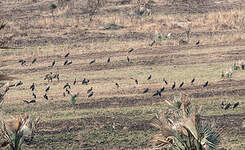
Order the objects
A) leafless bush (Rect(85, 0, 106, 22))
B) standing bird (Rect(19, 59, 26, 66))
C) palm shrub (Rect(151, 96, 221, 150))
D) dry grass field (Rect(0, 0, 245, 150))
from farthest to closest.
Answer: leafless bush (Rect(85, 0, 106, 22)) → standing bird (Rect(19, 59, 26, 66)) → dry grass field (Rect(0, 0, 245, 150)) → palm shrub (Rect(151, 96, 221, 150))

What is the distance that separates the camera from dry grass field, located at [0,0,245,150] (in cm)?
1978

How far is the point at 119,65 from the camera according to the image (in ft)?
107

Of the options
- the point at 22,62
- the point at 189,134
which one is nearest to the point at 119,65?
the point at 22,62

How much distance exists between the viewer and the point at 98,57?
34.7 metres

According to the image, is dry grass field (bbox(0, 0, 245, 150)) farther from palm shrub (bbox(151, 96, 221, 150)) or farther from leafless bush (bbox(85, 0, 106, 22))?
palm shrub (bbox(151, 96, 221, 150))

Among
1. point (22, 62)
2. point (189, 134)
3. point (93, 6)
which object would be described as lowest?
point (22, 62)

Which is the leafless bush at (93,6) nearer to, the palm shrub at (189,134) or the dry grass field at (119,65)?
the dry grass field at (119,65)

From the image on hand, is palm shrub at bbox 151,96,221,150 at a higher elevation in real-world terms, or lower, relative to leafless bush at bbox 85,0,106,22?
higher

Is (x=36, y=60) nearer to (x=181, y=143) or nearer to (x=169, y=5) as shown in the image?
(x=169, y=5)

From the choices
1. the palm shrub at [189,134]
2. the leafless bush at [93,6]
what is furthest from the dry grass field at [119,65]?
the palm shrub at [189,134]

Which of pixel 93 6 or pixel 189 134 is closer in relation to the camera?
pixel 189 134

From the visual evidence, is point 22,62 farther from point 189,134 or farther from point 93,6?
point 189,134

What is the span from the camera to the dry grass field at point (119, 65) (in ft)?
64.9

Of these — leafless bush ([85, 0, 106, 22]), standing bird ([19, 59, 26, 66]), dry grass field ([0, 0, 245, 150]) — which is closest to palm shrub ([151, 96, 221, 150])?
dry grass field ([0, 0, 245, 150])
